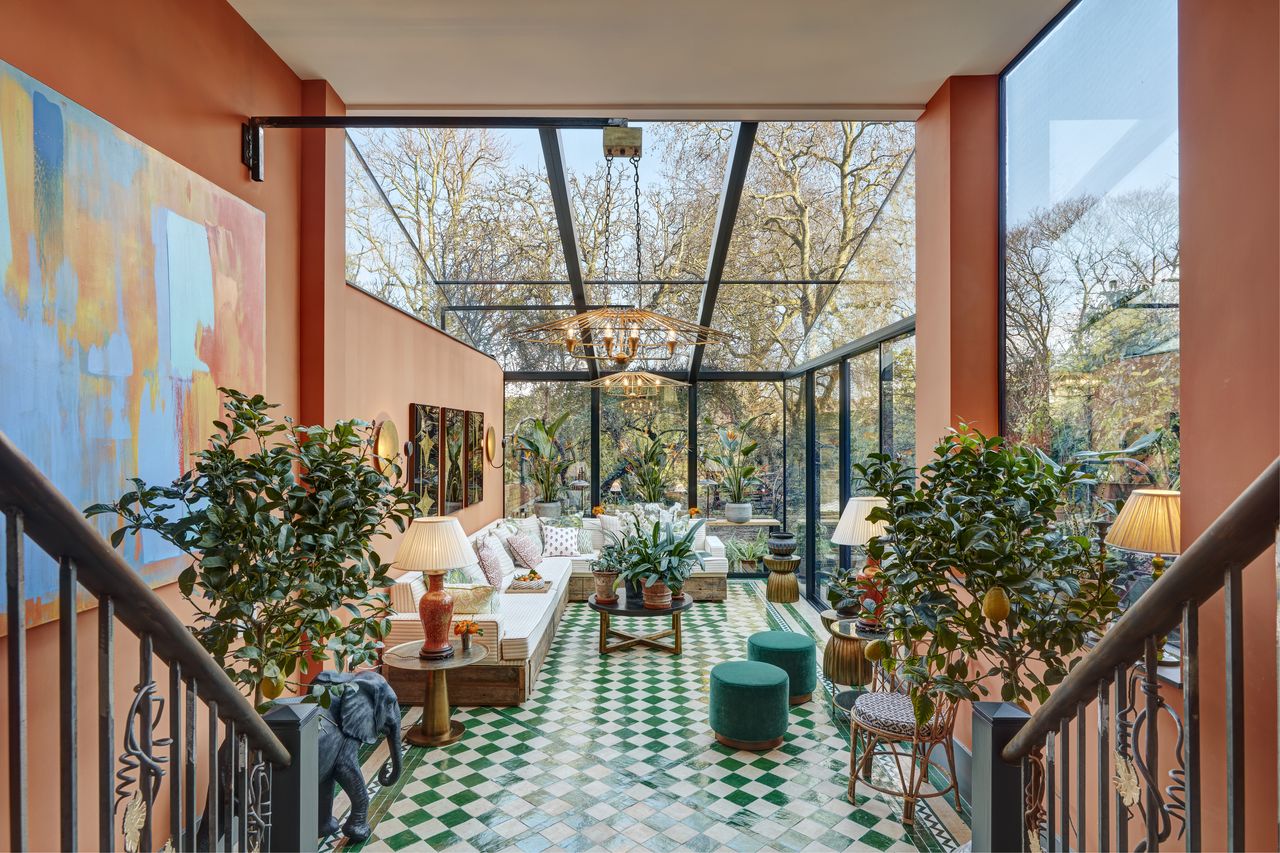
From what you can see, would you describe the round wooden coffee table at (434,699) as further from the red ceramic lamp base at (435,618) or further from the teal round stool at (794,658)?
the teal round stool at (794,658)

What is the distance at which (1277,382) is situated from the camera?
71.8 inches

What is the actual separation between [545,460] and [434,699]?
4584 mm

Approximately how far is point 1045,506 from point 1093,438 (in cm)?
62

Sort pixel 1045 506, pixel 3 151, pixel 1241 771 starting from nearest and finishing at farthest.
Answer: pixel 1241 771 → pixel 3 151 → pixel 1045 506

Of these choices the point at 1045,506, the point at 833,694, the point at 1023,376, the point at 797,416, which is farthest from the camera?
the point at 797,416

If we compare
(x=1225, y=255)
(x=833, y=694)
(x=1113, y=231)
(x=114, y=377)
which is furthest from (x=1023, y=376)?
(x=114, y=377)

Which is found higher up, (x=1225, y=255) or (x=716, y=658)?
(x=1225, y=255)

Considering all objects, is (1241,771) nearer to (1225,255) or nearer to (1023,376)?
(1225,255)

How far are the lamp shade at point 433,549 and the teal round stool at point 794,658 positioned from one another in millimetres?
2043

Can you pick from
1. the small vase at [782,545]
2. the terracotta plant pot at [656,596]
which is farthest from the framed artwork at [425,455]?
the small vase at [782,545]

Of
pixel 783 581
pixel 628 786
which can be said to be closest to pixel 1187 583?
pixel 628 786

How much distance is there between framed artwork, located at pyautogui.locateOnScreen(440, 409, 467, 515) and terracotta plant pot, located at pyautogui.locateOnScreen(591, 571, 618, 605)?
4.69 ft

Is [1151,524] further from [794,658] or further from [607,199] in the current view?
[607,199]

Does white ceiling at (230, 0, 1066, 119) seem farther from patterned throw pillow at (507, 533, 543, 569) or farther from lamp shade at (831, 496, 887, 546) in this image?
patterned throw pillow at (507, 533, 543, 569)
